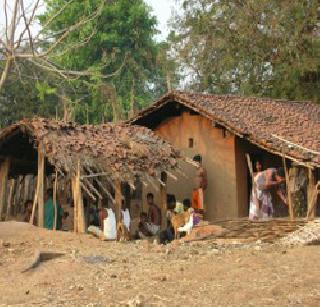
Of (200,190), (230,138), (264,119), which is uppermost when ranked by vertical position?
(264,119)

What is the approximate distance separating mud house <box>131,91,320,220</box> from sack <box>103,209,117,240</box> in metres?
3.25

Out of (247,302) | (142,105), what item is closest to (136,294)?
(247,302)

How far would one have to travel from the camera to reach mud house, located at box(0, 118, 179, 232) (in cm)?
1254

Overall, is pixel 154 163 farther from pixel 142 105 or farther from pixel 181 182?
pixel 142 105

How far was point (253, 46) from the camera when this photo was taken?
2336 centimetres

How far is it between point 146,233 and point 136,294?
7.32 metres

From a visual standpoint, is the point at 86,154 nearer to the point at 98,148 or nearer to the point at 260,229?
the point at 98,148

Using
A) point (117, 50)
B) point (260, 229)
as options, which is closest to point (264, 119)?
point (260, 229)

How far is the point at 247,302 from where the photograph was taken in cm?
661

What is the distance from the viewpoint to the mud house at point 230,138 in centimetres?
1443

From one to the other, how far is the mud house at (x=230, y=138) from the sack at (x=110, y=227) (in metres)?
3.25

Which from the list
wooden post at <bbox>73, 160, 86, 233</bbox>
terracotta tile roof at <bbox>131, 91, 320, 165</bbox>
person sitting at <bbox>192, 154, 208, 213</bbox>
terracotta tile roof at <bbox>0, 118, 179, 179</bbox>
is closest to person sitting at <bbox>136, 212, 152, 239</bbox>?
terracotta tile roof at <bbox>0, 118, 179, 179</bbox>

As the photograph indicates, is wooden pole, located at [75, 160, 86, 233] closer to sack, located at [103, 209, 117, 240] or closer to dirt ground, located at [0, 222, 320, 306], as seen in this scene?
sack, located at [103, 209, 117, 240]

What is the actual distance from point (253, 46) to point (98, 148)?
38.6 feet
